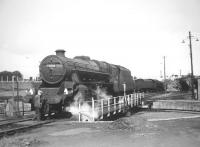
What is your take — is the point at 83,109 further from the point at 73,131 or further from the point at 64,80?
the point at 73,131

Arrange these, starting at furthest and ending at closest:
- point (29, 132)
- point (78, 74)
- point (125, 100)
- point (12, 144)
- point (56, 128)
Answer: point (125, 100) < point (78, 74) < point (56, 128) < point (29, 132) < point (12, 144)

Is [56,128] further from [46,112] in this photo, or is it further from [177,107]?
[177,107]

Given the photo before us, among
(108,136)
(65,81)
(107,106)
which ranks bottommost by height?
(108,136)

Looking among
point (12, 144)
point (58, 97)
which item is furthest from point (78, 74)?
point (12, 144)

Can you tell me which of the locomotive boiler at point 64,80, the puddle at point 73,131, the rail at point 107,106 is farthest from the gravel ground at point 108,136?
the locomotive boiler at point 64,80

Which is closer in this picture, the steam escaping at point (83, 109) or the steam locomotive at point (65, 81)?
A: the steam escaping at point (83, 109)

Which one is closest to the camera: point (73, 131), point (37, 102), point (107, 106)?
point (73, 131)

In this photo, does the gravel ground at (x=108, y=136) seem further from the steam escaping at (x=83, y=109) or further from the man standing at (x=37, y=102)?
the man standing at (x=37, y=102)

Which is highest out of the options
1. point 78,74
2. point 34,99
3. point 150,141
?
point 78,74

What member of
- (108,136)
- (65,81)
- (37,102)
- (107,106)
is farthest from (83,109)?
(108,136)

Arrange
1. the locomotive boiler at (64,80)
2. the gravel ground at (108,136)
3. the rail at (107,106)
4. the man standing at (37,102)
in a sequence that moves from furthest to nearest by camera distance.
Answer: the locomotive boiler at (64,80) < the man standing at (37,102) < the rail at (107,106) < the gravel ground at (108,136)

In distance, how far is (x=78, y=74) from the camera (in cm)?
1606

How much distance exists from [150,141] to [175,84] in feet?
148

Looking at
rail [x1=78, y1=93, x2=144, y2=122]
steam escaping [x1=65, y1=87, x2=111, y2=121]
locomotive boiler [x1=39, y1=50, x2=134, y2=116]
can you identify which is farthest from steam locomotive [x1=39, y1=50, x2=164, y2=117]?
rail [x1=78, y1=93, x2=144, y2=122]
